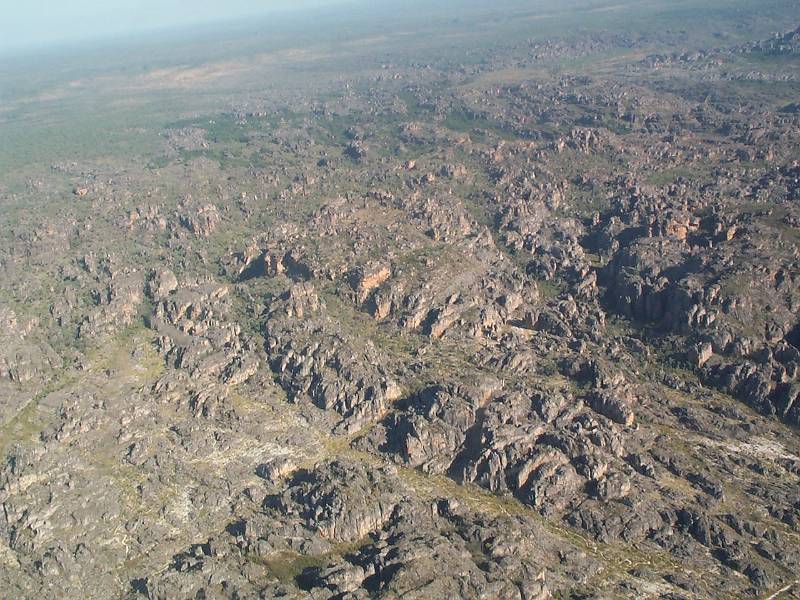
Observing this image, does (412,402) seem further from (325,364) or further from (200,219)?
(200,219)

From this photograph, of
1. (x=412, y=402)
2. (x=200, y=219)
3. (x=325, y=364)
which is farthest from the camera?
(x=200, y=219)

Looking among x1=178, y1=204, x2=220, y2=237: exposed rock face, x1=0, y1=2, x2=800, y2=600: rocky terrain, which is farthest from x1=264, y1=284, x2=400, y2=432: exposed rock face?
x1=178, y1=204, x2=220, y2=237: exposed rock face

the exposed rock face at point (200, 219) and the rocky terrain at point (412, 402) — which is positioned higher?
the exposed rock face at point (200, 219)

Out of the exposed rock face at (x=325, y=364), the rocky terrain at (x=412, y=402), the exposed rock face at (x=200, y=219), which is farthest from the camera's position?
the exposed rock face at (x=200, y=219)

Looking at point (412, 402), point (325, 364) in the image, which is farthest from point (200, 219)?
point (412, 402)

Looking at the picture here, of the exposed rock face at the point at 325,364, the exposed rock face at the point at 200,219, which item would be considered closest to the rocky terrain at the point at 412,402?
the exposed rock face at the point at 325,364

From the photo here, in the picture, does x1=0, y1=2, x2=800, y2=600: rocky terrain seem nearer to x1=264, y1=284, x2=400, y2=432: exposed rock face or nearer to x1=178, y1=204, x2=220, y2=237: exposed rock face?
x1=264, y1=284, x2=400, y2=432: exposed rock face

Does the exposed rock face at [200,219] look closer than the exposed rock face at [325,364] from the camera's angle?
No

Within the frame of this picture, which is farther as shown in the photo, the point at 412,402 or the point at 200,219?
the point at 200,219

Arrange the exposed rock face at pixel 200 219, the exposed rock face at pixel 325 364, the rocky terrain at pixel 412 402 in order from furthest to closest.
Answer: the exposed rock face at pixel 200 219 < the exposed rock face at pixel 325 364 < the rocky terrain at pixel 412 402

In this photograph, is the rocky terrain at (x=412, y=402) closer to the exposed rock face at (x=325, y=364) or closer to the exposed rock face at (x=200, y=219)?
the exposed rock face at (x=325, y=364)
